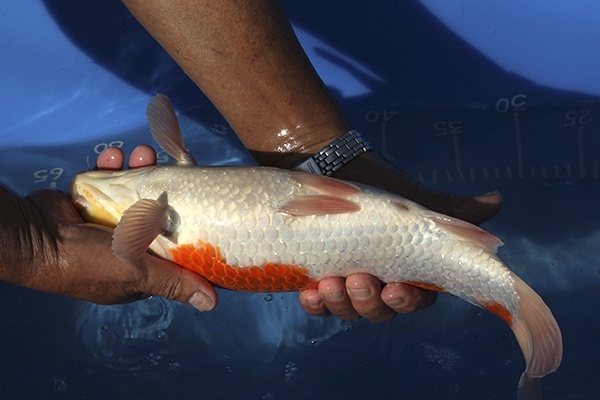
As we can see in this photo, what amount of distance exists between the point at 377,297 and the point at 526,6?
1.78 meters

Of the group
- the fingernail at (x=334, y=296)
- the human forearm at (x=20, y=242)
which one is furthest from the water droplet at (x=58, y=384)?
the fingernail at (x=334, y=296)

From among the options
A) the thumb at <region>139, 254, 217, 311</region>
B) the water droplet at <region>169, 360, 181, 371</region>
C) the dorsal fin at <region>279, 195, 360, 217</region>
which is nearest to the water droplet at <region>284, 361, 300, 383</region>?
the water droplet at <region>169, 360, 181, 371</region>

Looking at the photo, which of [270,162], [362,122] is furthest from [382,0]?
[270,162]

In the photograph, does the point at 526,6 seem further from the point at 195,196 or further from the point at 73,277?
the point at 73,277

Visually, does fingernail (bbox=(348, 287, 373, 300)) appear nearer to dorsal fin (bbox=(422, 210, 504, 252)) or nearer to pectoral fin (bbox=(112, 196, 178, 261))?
dorsal fin (bbox=(422, 210, 504, 252))

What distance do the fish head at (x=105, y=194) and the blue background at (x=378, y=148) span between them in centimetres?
105

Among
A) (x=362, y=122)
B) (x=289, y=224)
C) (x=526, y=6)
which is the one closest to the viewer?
(x=289, y=224)

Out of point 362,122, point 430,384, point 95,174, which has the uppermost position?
point 95,174

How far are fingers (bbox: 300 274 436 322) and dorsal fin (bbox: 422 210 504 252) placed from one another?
246mm

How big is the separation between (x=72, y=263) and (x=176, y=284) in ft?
0.97

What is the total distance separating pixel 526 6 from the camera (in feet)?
10.4

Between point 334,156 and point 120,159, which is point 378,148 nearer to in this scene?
point 334,156

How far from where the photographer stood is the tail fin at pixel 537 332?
170 centimetres

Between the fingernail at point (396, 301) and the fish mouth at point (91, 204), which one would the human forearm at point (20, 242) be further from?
the fingernail at point (396, 301)
